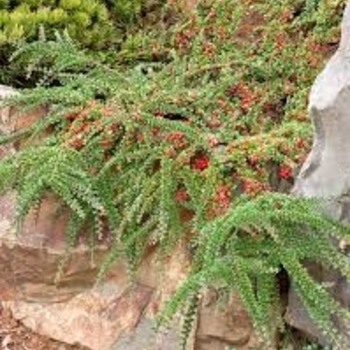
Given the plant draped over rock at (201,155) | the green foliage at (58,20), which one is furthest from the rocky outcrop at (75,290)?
the green foliage at (58,20)

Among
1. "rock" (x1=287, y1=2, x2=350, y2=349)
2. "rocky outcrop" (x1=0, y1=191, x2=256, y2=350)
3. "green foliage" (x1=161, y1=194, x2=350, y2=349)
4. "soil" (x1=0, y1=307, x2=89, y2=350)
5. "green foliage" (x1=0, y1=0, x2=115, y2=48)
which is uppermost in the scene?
"green foliage" (x1=0, y1=0, x2=115, y2=48)

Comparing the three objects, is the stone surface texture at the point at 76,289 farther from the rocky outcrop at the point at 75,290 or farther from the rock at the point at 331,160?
the rock at the point at 331,160

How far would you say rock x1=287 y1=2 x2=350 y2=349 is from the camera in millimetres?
2977

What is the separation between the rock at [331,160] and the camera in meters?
2.98

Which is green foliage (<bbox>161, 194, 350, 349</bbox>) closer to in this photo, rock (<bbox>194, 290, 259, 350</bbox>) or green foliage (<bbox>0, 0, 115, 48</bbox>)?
rock (<bbox>194, 290, 259, 350</bbox>)

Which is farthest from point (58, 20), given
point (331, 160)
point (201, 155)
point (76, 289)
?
point (331, 160)

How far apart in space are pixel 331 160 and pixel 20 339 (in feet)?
4.62

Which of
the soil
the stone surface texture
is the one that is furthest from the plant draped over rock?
the soil

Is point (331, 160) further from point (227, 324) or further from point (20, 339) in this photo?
point (20, 339)

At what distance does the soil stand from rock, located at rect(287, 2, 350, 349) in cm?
95

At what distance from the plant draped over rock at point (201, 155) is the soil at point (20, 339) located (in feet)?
1.46

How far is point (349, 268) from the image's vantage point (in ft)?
9.32

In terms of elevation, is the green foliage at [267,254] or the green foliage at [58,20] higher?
the green foliage at [58,20]

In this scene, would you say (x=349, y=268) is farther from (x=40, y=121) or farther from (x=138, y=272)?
(x=40, y=121)
